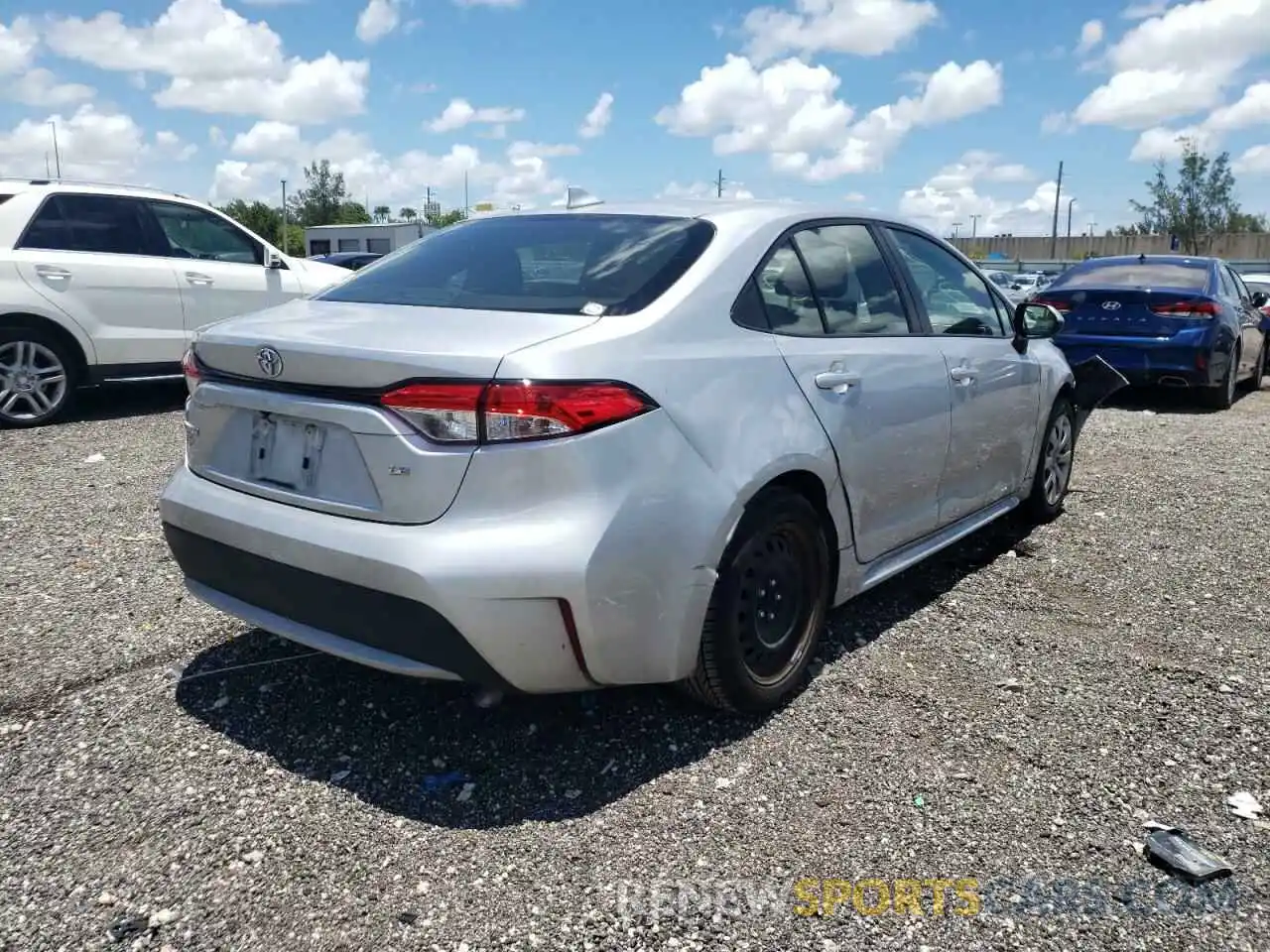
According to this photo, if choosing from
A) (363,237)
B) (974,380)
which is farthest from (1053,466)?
(363,237)

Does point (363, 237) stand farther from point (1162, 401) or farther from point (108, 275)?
point (1162, 401)

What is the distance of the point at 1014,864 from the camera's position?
2.58 metres

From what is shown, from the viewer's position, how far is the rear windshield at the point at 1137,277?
31.8 feet

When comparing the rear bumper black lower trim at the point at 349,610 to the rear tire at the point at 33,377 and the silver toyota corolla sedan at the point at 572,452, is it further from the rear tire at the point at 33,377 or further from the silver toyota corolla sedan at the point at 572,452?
the rear tire at the point at 33,377

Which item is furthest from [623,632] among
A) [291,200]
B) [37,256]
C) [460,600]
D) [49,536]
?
[291,200]

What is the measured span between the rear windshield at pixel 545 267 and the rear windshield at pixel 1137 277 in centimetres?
773

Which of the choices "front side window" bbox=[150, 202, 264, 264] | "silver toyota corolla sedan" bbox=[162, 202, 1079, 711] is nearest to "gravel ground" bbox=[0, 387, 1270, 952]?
"silver toyota corolla sedan" bbox=[162, 202, 1079, 711]

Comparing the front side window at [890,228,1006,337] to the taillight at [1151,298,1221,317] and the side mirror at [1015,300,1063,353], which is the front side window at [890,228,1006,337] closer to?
the side mirror at [1015,300,1063,353]

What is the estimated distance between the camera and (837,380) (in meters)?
3.43

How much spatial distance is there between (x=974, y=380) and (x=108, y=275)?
6804 mm

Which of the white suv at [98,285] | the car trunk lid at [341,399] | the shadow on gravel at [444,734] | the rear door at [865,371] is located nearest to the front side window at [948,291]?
the rear door at [865,371]

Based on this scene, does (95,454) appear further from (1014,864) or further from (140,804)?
(1014,864)

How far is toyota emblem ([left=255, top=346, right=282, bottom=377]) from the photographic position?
2.88m

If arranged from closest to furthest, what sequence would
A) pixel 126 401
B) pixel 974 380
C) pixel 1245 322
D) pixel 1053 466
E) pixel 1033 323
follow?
pixel 974 380 < pixel 1033 323 < pixel 1053 466 < pixel 126 401 < pixel 1245 322
